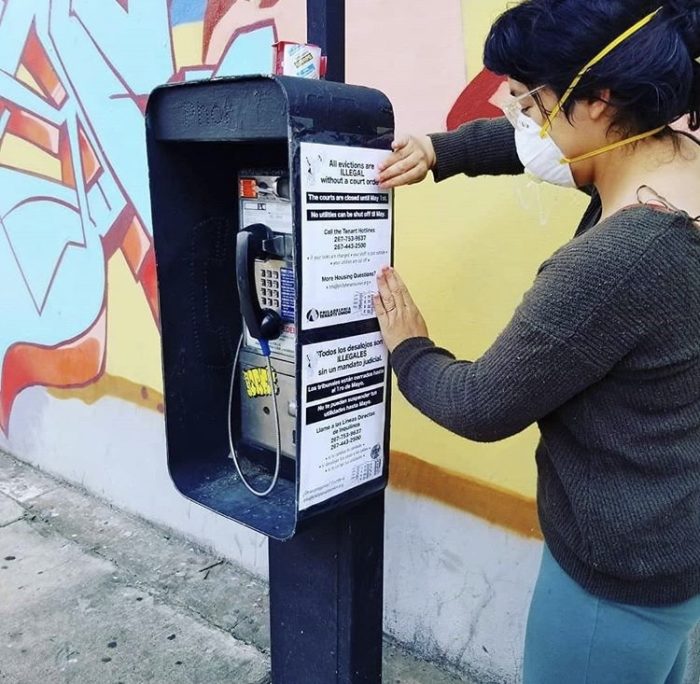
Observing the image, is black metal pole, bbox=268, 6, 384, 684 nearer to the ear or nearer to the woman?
the woman

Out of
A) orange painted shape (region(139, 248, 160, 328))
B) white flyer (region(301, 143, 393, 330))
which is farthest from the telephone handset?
orange painted shape (region(139, 248, 160, 328))

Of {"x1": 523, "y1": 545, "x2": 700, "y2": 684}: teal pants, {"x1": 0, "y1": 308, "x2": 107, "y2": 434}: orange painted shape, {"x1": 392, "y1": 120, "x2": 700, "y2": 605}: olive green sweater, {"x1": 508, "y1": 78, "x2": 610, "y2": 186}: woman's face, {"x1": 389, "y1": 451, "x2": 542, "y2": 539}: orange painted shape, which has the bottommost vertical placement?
{"x1": 0, "y1": 308, "x2": 107, "y2": 434}: orange painted shape

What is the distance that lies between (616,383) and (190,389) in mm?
1055

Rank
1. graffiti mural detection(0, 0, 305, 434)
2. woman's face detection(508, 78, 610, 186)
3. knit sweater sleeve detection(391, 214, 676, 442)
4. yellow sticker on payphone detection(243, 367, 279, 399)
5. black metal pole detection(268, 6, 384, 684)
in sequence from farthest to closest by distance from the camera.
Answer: graffiti mural detection(0, 0, 305, 434) → yellow sticker on payphone detection(243, 367, 279, 399) → black metal pole detection(268, 6, 384, 684) → woman's face detection(508, 78, 610, 186) → knit sweater sleeve detection(391, 214, 676, 442)

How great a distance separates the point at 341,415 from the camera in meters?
1.52

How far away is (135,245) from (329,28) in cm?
190

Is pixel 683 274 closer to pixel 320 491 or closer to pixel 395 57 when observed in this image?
pixel 320 491

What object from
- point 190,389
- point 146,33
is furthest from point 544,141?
point 146,33

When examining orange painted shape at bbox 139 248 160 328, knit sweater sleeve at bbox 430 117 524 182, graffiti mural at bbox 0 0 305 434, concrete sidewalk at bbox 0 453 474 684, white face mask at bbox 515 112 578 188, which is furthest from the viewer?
orange painted shape at bbox 139 248 160 328

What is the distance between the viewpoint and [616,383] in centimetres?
115

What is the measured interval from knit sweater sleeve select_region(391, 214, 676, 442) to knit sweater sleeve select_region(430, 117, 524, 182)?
50cm

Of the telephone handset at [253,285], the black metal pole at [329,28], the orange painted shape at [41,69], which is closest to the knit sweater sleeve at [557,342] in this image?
the telephone handset at [253,285]

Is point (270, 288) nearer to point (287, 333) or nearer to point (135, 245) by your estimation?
point (287, 333)

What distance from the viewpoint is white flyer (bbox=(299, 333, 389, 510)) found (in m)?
1.45
